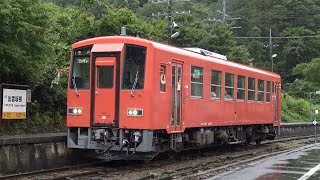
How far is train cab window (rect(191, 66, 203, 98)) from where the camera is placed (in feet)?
46.7

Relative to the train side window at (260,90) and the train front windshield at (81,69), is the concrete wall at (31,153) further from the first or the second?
the train side window at (260,90)

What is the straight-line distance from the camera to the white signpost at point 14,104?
12.8m

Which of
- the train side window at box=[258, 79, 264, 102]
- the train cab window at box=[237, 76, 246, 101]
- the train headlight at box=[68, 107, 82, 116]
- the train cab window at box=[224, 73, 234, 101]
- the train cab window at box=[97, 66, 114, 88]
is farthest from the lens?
the train side window at box=[258, 79, 264, 102]

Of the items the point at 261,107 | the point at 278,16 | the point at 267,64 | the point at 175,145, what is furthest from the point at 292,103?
the point at 175,145

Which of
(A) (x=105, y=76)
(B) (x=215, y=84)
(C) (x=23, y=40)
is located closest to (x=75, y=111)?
(A) (x=105, y=76)

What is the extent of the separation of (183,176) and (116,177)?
156 centimetres

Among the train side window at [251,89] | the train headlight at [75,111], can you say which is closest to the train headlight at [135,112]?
the train headlight at [75,111]

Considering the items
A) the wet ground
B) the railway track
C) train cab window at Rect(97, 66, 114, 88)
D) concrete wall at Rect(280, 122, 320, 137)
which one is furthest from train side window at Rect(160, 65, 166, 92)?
concrete wall at Rect(280, 122, 320, 137)

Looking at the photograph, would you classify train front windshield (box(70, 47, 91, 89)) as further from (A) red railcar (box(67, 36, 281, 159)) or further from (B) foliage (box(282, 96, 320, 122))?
(B) foliage (box(282, 96, 320, 122))

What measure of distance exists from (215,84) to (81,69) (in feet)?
16.0

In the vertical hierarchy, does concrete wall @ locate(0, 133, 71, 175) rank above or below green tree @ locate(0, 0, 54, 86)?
below

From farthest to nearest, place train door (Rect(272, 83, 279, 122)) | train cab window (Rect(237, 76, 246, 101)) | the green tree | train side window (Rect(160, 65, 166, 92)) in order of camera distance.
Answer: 1. train door (Rect(272, 83, 279, 122))
2. train cab window (Rect(237, 76, 246, 101))
3. train side window (Rect(160, 65, 166, 92))
4. the green tree

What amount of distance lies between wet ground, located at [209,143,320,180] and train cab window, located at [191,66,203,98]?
111 inches

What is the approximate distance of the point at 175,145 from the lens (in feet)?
44.1
